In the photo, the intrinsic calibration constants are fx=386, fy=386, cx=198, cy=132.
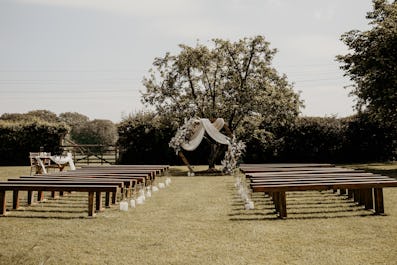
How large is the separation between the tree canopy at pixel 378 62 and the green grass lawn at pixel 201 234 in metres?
9.28

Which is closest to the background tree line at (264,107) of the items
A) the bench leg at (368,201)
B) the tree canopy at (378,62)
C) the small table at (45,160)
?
the tree canopy at (378,62)

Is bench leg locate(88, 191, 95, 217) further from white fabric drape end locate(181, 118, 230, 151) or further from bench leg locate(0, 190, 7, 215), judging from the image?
white fabric drape end locate(181, 118, 230, 151)

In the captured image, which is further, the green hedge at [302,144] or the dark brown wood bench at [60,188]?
the green hedge at [302,144]

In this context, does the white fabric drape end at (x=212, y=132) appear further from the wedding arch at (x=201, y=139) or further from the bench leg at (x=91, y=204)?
the bench leg at (x=91, y=204)

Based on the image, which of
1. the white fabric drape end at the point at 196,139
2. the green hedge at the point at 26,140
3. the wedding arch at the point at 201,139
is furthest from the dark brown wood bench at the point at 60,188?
the green hedge at the point at 26,140

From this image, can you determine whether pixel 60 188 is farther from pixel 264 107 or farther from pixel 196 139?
pixel 264 107

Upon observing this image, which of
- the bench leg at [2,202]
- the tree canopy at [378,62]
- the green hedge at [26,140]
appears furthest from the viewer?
the green hedge at [26,140]

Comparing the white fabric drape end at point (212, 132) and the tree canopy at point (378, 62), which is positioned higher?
the tree canopy at point (378, 62)

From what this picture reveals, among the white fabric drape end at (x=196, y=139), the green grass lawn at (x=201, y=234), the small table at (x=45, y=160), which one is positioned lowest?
the green grass lawn at (x=201, y=234)

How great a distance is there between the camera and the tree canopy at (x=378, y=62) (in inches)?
642

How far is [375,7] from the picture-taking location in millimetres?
20828

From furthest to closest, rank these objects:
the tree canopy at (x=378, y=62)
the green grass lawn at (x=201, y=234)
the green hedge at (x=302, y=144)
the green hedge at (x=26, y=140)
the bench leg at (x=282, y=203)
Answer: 1. the green hedge at (x=26, y=140)
2. the green hedge at (x=302, y=144)
3. the tree canopy at (x=378, y=62)
4. the bench leg at (x=282, y=203)
5. the green grass lawn at (x=201, y=234)

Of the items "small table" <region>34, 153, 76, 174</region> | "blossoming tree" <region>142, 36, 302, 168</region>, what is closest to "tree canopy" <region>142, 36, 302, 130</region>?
"blossoming tree" <region>142, 36, 302, 168</region>

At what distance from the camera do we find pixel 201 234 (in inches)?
239
